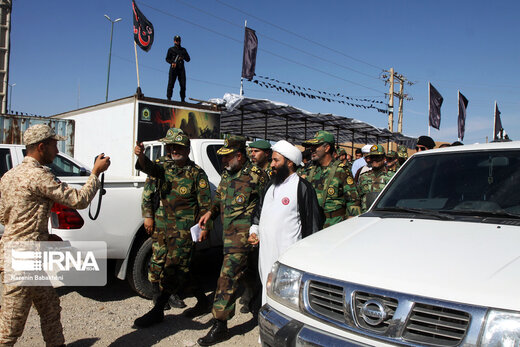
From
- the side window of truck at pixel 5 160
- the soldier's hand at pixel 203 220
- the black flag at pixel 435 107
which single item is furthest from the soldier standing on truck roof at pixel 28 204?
the black flag at pixel 435 107

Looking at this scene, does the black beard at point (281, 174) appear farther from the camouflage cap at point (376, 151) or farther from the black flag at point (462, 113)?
the black flag at point (462, 113)

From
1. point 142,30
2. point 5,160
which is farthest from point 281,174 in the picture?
point 142,30

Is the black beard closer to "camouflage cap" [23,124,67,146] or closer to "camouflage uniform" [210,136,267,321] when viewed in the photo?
"camouflage uniform" [210,136,267,321]

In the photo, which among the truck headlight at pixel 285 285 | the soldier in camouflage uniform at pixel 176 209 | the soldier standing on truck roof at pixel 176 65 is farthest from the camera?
the soldier standing on truck roof at pixel 176 65

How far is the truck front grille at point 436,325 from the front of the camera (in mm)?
1668

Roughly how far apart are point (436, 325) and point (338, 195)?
2.45 m

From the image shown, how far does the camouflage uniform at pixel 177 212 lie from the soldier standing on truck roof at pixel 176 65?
649 centimetres

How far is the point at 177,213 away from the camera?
162 inches

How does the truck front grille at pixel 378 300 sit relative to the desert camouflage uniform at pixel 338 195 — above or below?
below

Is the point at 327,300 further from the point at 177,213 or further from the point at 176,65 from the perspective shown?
the point at 176,65

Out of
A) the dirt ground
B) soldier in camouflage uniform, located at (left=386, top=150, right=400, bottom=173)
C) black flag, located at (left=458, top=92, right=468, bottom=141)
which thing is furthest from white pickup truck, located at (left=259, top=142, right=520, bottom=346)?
black flag, located at (left=458, top=92, right=468, bottom=141)

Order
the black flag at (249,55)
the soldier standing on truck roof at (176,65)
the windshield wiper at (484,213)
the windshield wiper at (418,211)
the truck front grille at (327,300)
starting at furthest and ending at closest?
1. the black flag at (249,55)
2. the soldier standing on truck roof at (176,65)
3. the windshield wiper at (418,211)
4. the windshield wiper at (484,213)
5. the truck front grille at (327,300)

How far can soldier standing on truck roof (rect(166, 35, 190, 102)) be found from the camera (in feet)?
33.3

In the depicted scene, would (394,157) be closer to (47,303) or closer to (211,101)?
(211,101)
